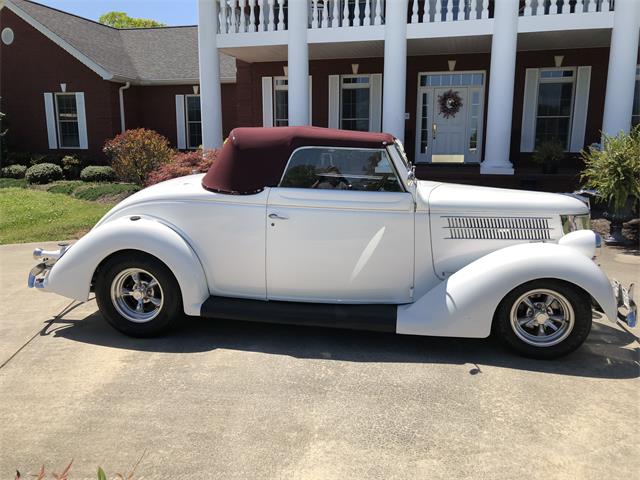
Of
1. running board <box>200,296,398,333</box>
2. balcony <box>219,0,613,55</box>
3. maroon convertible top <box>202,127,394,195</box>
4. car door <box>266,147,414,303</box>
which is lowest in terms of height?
running board <box>200,296,398,333</box>

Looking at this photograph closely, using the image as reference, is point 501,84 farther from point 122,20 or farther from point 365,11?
point 122,20

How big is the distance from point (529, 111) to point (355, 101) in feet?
16.1

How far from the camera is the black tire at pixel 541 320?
4.12m

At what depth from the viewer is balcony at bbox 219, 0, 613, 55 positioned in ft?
37.9

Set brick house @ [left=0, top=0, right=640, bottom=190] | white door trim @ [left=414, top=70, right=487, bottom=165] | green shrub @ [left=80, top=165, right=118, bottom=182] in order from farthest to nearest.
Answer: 1. green shrub @ [left=80, top=165, right=118, bottom=182]
2. white door trim @ [left=414, top=70, right=487, bottom=165]
3. brick house @ [left=0, top=0, right=640, bottom=190]

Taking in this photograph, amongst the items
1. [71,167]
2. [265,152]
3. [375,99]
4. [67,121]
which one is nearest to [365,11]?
[375,99]

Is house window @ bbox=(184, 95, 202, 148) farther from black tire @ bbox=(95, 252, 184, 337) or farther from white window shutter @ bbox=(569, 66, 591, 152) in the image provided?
black tire @ bbox=(95, 252, 184, 337)

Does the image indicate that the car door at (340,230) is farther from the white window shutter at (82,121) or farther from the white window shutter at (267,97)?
the white window shutter at (82,121)

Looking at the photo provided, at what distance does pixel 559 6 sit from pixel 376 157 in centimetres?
1175

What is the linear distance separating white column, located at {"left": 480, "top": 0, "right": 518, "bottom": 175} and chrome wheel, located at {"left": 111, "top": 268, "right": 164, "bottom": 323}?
9.27 metres

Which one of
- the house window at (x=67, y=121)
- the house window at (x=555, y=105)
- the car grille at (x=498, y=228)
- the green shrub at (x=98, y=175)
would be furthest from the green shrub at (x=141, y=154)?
the car grille at (x=498, y=228)

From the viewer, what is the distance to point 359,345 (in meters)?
4.60

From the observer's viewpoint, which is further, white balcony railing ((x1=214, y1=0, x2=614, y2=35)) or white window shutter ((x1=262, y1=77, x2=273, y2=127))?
white window shutter ((x1=262, y1=77, x2=273, y2=127))

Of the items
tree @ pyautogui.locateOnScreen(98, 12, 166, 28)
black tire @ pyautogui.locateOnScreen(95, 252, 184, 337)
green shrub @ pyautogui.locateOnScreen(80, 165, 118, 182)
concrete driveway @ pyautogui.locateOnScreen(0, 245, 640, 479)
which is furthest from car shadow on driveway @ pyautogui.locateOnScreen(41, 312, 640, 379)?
tree @ pyautogui.locateOnScreen(98, 12, 166, 28)
